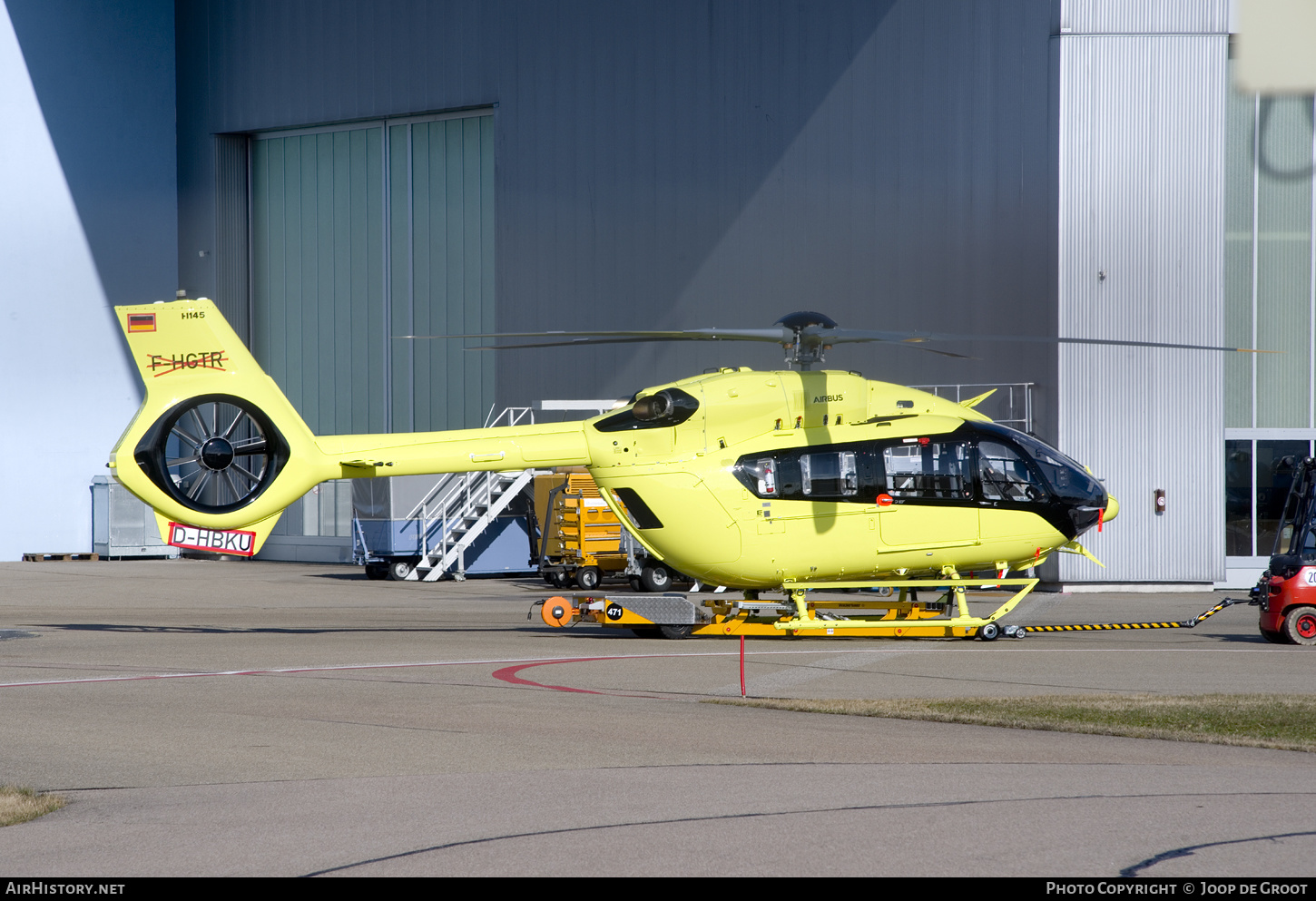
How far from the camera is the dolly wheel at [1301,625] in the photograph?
16.9 m

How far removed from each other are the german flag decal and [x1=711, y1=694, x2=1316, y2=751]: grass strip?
874cm

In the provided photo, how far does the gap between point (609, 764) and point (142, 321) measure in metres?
9.98

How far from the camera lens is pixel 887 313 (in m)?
29.7

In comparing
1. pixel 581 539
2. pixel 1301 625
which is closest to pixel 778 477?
pixel 1301 625

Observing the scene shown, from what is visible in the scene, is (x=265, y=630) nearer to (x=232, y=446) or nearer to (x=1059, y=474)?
(x=232, y=446)

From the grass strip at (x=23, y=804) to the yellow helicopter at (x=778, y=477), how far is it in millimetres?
8488

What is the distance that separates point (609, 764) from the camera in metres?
9.05

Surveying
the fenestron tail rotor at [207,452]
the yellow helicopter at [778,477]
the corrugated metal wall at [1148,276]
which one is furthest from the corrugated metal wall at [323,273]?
the fenestron tail rotor at [207,452]

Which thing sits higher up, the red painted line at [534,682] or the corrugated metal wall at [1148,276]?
the corrugated metal wall at [1148,276]

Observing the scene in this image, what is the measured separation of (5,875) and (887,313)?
25.4 metres

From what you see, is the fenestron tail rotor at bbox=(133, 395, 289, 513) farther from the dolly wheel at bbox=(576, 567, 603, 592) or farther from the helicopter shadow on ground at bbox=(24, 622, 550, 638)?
the dolly wheel at bbox=(576, 567, 603, 592)

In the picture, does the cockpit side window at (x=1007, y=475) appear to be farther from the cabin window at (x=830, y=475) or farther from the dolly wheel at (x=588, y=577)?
the dolly wheel at (x=588, y=577)

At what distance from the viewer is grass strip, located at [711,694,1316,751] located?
10156 millimetres

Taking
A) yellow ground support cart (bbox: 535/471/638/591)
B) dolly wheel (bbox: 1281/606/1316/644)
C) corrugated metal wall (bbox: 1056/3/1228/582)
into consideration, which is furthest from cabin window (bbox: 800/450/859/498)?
corrugated metal wall (bbox: 1056/3/1228/582)
